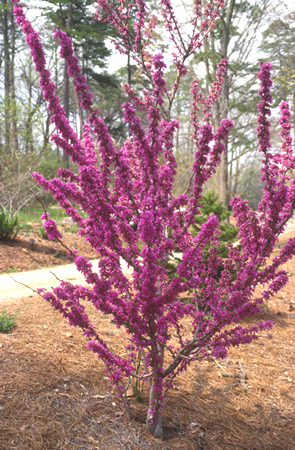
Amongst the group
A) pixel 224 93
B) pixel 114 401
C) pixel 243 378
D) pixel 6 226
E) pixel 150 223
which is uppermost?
pixel 224 93

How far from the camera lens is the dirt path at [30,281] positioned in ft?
19.5

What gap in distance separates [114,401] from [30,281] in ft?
15.7

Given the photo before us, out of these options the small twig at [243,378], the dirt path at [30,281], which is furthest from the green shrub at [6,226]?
the small twig at [243,378]

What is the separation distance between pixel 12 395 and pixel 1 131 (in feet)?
42.1

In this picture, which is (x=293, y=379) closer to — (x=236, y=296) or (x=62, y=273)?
(x=236, y=296)

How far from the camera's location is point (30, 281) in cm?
708

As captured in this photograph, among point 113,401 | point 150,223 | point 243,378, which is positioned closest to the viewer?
point 150,223

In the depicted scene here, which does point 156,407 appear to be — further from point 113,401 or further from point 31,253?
point 31,253

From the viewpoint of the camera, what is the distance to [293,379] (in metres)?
3.77

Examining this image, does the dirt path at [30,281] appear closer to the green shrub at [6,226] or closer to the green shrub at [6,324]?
the green shrub at [6,324]

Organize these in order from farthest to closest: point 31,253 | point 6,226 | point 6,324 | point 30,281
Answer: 1. point 31,253
2. point 6,226
3. point 30,281
4. point 6,324

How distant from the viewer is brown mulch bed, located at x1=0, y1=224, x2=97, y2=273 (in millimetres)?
8625

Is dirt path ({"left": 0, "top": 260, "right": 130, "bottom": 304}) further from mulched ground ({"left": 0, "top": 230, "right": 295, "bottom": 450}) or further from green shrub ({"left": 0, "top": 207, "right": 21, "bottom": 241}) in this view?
green shrub ({"left": 0, "top": 207, "right": 21, "bottom": 241})

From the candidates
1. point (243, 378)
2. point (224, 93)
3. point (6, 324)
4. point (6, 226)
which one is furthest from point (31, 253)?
point (224, 93)
